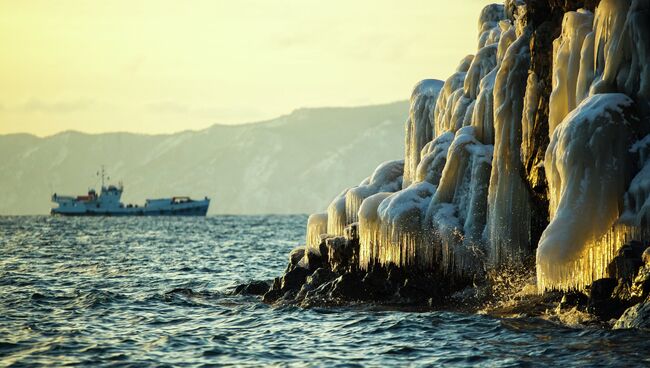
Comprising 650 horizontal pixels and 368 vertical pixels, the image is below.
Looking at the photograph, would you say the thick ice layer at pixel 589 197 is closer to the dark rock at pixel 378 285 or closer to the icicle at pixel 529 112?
the icicle at pixel 529 112

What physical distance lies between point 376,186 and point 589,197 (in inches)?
587

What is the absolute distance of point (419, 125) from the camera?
3575 centimetres

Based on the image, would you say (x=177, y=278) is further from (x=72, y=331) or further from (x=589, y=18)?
(x=589, y=18)

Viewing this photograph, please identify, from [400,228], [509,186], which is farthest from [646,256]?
[400,228]

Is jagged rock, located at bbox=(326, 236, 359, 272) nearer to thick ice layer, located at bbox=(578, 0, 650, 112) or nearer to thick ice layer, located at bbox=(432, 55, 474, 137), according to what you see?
thick ice layer, located at bbox=(432, 55, 474, 137)

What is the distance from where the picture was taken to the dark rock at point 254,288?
3534 centimetres

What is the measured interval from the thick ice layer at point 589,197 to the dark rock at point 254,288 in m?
15.6

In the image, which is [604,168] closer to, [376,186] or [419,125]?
[376,186]

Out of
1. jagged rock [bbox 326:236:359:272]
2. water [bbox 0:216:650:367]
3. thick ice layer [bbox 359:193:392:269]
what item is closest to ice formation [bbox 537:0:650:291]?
water [bbox 0:216:650:367]

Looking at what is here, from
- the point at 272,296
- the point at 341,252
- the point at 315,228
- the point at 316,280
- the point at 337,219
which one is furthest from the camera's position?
the point at 315,228

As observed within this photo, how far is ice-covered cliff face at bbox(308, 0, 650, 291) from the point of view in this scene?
2097cm

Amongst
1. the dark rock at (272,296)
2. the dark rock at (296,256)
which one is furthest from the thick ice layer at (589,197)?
the dark rock at (296,256)

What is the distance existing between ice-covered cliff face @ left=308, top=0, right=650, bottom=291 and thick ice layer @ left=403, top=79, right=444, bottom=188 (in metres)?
0.05

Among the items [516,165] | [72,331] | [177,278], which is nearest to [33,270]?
[177,278]
